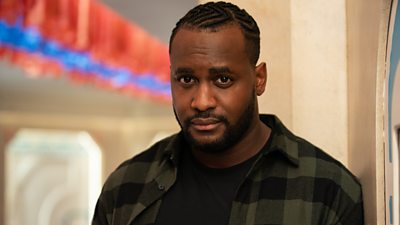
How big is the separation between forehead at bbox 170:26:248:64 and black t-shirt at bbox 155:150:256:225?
8.4 inches

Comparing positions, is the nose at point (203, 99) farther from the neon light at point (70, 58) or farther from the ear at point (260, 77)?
the neon light at point (70, 58)

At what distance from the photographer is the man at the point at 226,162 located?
49.3 inches

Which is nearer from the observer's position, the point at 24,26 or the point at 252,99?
the point at 252,99

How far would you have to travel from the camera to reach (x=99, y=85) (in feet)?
19.0

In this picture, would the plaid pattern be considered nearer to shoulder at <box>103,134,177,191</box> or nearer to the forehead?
shoulder at <box>103,134,177,191</box>

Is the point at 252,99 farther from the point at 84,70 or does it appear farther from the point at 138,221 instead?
the point at 84,70

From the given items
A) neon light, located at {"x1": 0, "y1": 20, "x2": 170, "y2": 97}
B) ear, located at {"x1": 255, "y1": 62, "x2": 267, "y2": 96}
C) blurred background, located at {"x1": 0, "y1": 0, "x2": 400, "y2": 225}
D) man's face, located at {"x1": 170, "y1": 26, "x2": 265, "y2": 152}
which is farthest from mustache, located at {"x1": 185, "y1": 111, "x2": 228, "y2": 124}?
neon light, located at {"x1": 0, "y1": 20, "x2": 170, "y2": 97}

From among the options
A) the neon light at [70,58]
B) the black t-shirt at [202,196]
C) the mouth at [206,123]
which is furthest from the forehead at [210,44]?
the neon light at [70,58]

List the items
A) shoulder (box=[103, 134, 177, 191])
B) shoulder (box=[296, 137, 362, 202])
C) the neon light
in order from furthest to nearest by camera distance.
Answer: the neon light
shoulder (box=[103, 134, 177, 191])
shoulder (box=[296, 137, 362, 202])

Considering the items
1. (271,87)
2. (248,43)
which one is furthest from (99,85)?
(248,43)

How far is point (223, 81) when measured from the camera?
1.25m

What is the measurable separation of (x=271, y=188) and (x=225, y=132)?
0.15m

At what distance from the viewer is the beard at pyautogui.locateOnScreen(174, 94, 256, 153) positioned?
4.10 feet

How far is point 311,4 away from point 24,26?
282cm
